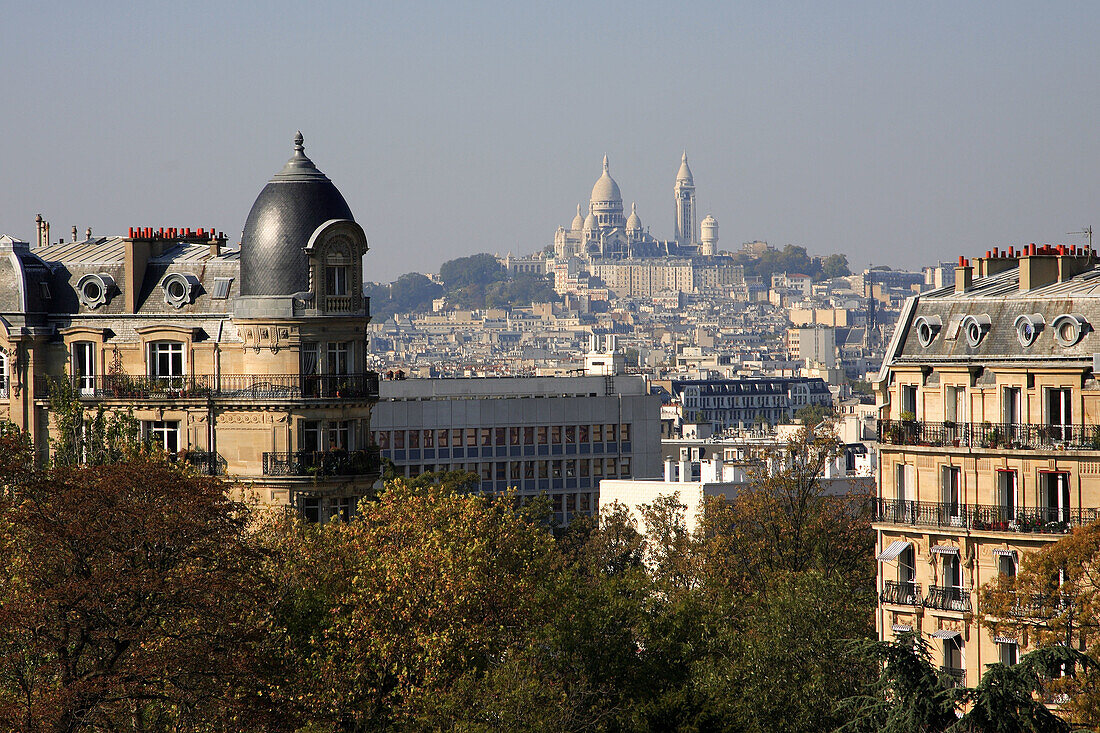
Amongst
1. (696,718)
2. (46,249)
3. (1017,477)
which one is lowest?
(696,718)

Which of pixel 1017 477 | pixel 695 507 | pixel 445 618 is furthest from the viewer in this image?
pixel 695 507

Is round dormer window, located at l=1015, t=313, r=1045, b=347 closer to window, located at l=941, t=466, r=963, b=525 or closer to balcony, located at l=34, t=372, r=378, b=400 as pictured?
window, located at l=941, t=466, r=963, b=525

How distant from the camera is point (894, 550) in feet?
192

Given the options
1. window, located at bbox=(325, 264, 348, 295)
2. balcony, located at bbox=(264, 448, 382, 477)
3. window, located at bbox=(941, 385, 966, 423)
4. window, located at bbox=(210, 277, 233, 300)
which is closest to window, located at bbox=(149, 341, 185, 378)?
window, located at bbox=(210, 277, 233, 300)

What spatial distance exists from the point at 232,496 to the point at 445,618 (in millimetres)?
19438

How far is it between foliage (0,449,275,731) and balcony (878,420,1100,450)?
20640 millimetres

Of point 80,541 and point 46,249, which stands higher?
point 46,249

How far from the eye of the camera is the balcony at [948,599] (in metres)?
56.8

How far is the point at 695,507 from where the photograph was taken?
302 ft

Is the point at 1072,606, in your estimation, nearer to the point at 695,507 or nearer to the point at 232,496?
the point at 232,496

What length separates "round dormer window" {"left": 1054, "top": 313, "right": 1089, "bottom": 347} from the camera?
185 feet

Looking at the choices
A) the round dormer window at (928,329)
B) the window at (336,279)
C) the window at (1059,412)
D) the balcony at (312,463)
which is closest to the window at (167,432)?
the balcony at (312,463)

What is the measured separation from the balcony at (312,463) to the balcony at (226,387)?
1.51m

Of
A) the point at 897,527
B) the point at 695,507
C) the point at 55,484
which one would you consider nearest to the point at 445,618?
the point at 55,484
